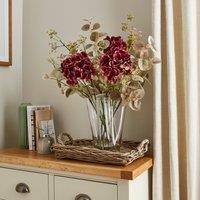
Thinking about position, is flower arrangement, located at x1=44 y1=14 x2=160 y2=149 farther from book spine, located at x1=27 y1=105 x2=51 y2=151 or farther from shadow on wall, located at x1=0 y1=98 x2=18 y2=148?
shadow on wall, located at x1=0 y1=98 x2=18 y2=148

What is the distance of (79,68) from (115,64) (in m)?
0.15

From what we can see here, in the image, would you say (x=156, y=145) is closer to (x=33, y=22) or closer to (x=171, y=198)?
(x=171, y=198)

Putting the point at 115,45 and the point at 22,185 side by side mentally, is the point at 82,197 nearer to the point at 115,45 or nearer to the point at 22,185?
the point at 22,185

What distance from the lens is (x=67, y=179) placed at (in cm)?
128

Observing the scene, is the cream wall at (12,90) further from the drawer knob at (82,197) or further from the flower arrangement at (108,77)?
the drawer knob at (82,197)

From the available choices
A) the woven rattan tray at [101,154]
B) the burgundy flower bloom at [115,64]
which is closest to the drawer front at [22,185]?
the woven rattan tray at [101,154]

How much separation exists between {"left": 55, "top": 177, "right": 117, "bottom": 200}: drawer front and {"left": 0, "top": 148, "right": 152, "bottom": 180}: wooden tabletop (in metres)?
0.05

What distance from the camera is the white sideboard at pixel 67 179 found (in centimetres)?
118

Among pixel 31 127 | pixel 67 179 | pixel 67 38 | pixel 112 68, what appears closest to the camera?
pixel 112 68

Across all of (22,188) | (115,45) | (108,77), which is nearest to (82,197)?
(22,188)

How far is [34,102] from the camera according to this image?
181 centimetres

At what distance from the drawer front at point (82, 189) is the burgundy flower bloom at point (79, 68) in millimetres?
425

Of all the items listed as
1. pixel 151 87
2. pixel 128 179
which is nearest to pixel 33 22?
pixel 151 87

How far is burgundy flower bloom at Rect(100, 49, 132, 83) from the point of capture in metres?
1.16
